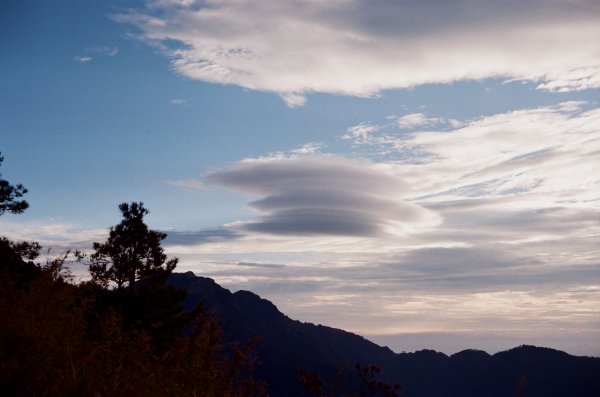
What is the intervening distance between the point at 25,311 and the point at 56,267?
0.92 metres

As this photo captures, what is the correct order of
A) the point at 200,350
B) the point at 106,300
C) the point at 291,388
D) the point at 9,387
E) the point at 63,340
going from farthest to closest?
1. the point at 291,388
2. the point at 106,300
3. the point at 200,350
4. the point at 63,340
5. the point at 9,387

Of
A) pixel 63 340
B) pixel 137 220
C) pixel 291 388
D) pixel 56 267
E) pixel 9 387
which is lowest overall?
pixel 291 388

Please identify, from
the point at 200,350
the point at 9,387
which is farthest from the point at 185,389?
the point at 9,387

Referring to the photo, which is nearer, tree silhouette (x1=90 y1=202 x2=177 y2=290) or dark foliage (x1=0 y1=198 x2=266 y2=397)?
dark foliage (x1=0 y1=198 x2=266 y2=397)

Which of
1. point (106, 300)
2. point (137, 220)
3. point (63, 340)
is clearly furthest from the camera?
point (137, 220)

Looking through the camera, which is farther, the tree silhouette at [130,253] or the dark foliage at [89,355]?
the tree silhouette at [130,253]

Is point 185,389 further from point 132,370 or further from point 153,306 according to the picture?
point 153,306

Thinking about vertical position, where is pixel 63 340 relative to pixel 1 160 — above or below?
below

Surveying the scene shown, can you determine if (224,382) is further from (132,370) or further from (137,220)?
(137,220)

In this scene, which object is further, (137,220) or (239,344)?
(137,220)

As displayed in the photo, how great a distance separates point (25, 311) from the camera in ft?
18.3

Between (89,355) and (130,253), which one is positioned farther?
(130,253)

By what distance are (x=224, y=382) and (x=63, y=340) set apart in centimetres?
170

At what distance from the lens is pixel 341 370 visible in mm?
6648
